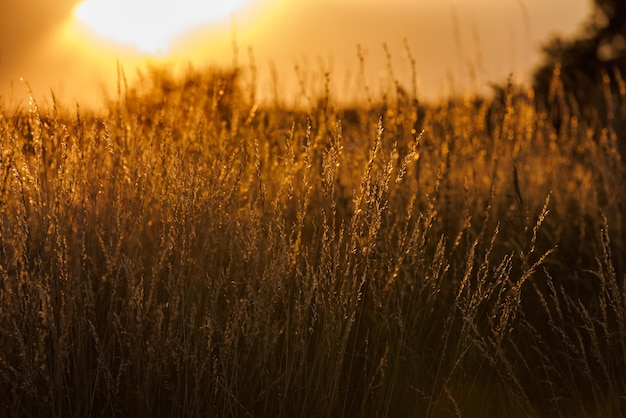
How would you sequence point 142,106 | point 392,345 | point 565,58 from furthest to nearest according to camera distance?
point 565,58, point 142,106, point 392,345

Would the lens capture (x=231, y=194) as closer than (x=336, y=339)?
No

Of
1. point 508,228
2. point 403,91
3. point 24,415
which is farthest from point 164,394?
point 508,228

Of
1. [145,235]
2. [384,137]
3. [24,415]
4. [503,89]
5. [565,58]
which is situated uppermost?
[565,58]

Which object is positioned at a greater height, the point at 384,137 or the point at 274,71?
the point at 274,71

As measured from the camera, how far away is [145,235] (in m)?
3.29

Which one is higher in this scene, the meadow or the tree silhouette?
the tree silhouette

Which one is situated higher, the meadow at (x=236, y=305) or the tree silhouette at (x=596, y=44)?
the tree silhouette at (x=596, y=44)

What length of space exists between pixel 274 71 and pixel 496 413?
2.40m

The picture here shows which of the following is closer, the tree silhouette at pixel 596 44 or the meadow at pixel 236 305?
the meadow at pixel 236 305

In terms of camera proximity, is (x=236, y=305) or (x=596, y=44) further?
(x=596, y=44)

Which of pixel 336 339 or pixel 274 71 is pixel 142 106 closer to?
pixel 274 71

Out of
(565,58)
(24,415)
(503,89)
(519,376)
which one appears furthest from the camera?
(565,58)

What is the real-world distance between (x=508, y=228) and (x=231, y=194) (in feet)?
6.52

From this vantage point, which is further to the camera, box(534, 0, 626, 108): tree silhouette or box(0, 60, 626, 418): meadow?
box(534, 0, 626, 108): tree silhouette
